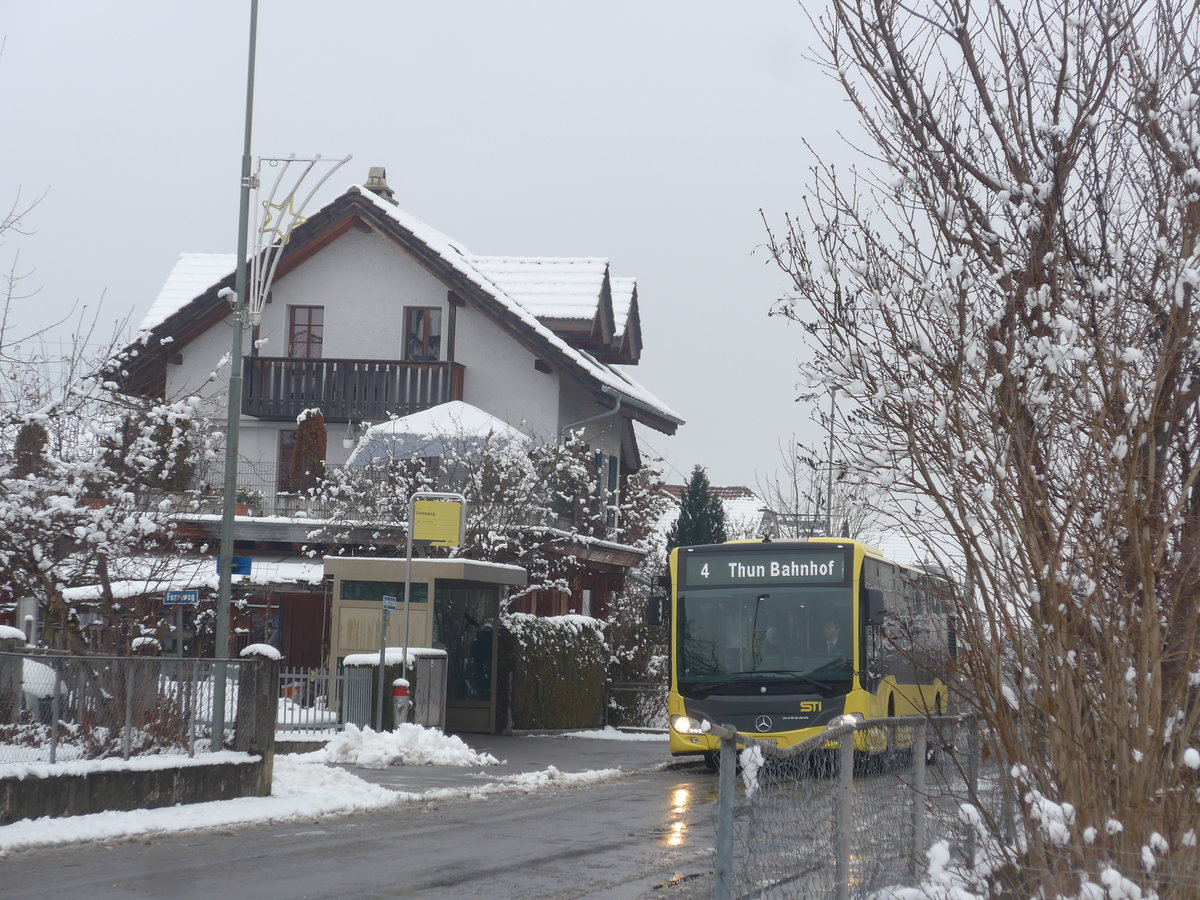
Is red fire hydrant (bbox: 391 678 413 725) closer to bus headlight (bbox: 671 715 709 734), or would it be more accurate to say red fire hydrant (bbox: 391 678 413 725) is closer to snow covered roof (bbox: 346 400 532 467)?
bus headlight (bbox: 671 715 709 734)

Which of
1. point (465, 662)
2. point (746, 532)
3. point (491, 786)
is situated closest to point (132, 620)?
point (491, 786)

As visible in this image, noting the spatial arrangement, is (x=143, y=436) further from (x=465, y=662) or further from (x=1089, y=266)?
(x=1089, y=266)

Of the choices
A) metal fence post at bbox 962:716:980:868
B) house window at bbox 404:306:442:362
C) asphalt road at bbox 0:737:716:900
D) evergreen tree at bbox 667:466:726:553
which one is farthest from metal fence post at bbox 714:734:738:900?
evergreen tree at bbox 667:466:726:553

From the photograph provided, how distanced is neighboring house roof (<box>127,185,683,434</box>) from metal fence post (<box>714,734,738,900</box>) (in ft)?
95.7

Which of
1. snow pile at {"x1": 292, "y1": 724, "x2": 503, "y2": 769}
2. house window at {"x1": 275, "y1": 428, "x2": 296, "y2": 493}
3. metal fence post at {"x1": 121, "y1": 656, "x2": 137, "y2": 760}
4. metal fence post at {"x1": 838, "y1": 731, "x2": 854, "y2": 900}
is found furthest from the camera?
house window at {"x1": 275, "y1": 428, "x2": 296, "y2": 493}

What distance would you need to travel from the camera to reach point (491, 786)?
18.1 m

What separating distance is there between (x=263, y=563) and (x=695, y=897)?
894 inches

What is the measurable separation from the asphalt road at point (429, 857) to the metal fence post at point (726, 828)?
438 cm

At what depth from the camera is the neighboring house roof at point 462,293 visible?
36.1 metres

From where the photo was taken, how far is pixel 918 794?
356 inches

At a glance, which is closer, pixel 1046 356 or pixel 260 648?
pixel 1046 356

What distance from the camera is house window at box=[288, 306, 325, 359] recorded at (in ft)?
127

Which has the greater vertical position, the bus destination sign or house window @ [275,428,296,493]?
house window @ [275,428,296,493]

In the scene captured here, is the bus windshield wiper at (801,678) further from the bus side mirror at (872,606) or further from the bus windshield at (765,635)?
the bus side mirror at (872,606)
